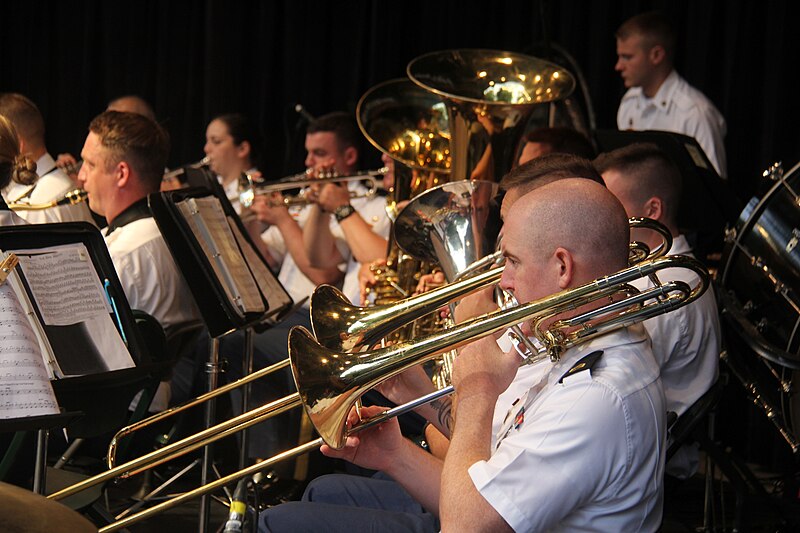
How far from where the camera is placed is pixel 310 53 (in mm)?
6961

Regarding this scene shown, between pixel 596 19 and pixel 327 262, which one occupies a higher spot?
pixel 596 19

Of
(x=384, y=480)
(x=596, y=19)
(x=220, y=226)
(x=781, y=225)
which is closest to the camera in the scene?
(x=384, y=480)

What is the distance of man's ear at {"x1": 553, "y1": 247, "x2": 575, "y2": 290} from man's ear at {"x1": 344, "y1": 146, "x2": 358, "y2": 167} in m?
4.00

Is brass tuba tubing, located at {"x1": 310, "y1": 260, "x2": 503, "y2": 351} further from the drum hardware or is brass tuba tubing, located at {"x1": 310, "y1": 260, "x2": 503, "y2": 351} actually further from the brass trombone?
the drum hardware

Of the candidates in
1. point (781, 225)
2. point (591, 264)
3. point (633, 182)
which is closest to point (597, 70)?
point (633, 182)

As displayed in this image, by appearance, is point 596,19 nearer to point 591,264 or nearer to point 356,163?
point 356,163

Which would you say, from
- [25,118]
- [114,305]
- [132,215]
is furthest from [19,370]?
[25,118]

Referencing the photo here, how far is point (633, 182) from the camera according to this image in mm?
3412

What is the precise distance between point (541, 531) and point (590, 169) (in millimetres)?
1354

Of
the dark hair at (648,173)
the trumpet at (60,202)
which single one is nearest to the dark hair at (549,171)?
the dark hair at (648,173)

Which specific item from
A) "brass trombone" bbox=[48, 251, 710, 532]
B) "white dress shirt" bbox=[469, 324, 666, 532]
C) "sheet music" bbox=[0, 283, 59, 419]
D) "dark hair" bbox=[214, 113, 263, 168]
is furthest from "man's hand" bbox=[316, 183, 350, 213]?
"white dress shirt" bbox=[469, 324, 666, 532]

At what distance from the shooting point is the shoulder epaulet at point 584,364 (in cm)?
193

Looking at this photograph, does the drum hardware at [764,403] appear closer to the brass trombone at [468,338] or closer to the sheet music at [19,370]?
the brass trombone at [468,338]

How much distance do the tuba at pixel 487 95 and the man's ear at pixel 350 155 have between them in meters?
1.77
